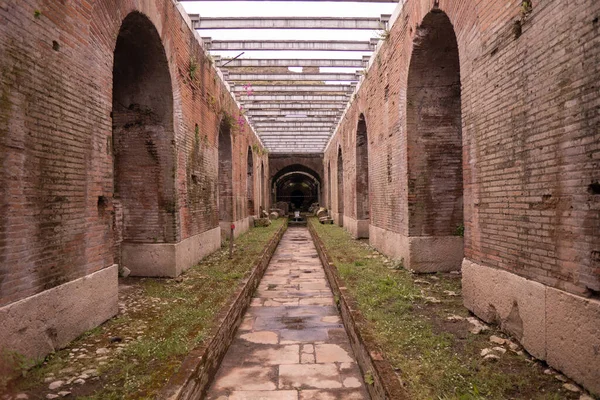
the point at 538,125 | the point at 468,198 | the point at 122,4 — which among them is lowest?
the point at 468,198

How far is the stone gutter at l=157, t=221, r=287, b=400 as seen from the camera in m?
2.99

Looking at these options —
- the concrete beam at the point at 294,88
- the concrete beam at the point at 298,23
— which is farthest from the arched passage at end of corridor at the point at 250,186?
the concrete beam at the point at 298,23

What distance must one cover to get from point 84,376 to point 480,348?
3699 mm

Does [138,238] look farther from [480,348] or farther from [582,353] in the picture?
[582,353]

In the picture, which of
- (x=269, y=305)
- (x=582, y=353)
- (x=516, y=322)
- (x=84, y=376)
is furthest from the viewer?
(x=269, y=305)

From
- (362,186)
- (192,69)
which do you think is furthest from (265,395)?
(362,186)

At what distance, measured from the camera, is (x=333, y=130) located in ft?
70.5

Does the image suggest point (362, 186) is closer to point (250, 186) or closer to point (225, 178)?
point (225, 178)

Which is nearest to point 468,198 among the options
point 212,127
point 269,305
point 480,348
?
point 480,348

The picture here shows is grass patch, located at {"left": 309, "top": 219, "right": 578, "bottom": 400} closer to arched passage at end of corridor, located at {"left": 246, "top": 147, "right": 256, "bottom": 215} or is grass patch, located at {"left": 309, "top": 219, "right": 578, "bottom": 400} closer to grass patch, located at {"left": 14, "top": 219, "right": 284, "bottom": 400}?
grass patch, located at {"left": 14, "top": 219, "right": 284, "bottom": 400}

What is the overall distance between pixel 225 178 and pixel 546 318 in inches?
468

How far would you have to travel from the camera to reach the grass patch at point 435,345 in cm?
301

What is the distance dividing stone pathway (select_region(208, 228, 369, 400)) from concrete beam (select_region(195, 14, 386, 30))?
20.4 feet

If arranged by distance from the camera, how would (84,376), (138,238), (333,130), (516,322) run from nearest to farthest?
1. (84,376)
2. (516,322)
3. (138,238)
4. (333,130)
